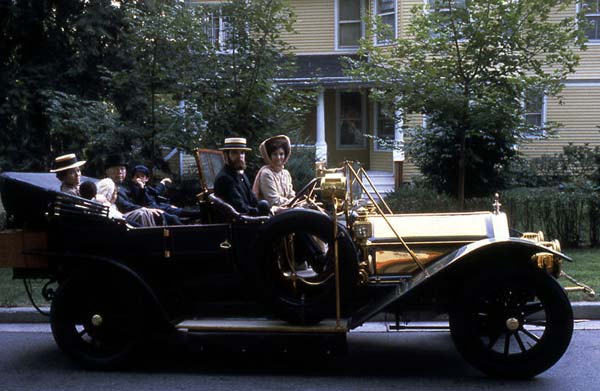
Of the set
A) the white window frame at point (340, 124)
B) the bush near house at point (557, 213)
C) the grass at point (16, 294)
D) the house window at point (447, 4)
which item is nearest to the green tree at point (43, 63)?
the grass at point (16, 294)

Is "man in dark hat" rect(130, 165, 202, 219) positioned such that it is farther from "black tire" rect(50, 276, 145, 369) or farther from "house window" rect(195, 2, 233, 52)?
"house window" rect(195, 2, 233, 52)

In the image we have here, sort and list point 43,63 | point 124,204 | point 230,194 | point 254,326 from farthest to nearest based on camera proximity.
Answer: point 43,63, point 124,204, point 230,194, point 254,326

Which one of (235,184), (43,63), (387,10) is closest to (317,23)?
(387,10)

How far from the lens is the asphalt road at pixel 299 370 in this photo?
5.33 m

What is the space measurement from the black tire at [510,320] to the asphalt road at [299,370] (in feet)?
0.54

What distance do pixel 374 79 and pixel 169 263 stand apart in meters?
5.48

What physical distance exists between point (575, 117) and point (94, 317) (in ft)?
53.6

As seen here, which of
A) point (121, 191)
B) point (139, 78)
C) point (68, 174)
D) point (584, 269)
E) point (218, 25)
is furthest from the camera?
point (218, 25)

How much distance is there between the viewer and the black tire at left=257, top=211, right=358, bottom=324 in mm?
5355

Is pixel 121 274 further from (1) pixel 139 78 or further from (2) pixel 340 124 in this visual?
(2) pixel 340 124

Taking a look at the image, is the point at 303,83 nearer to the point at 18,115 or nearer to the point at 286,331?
the point at 18,115

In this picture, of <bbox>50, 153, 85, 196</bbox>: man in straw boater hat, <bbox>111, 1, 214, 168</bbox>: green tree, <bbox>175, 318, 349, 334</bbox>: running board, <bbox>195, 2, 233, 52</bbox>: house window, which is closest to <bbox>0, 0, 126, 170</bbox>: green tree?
<bbox>111, 1, 214, 168</bbox>: green tree

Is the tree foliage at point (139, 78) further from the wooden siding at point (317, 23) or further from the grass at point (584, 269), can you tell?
the wooden siding at point (317, 23)

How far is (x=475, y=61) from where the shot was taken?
9852 millimetres
